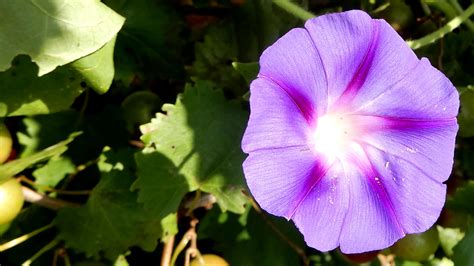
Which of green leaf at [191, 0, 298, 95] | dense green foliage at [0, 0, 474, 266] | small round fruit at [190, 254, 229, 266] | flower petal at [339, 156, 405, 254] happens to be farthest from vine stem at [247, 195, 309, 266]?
flower petal at [339, 156, 405, 254]

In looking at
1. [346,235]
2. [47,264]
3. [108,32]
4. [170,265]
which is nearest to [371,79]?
[346,235]

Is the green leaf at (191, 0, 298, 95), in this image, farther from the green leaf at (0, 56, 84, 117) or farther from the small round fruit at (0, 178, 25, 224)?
the small round fruit at (0, 178, 25, 224)

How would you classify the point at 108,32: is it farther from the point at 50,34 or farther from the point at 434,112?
the point at 434,112

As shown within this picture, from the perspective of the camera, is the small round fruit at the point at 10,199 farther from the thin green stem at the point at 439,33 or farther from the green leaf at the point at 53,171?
the thin green stem at the point at 439,33

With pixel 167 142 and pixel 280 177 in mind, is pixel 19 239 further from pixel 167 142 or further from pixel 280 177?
pixel 280 177

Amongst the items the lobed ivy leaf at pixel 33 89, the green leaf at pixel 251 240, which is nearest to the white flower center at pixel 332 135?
the green leaf at pixel 251 240

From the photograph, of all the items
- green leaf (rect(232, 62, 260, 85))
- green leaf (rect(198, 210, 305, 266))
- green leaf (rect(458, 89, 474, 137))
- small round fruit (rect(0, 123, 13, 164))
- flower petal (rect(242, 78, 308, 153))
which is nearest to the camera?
flower petal (rect(242, 78, 308, 153))
